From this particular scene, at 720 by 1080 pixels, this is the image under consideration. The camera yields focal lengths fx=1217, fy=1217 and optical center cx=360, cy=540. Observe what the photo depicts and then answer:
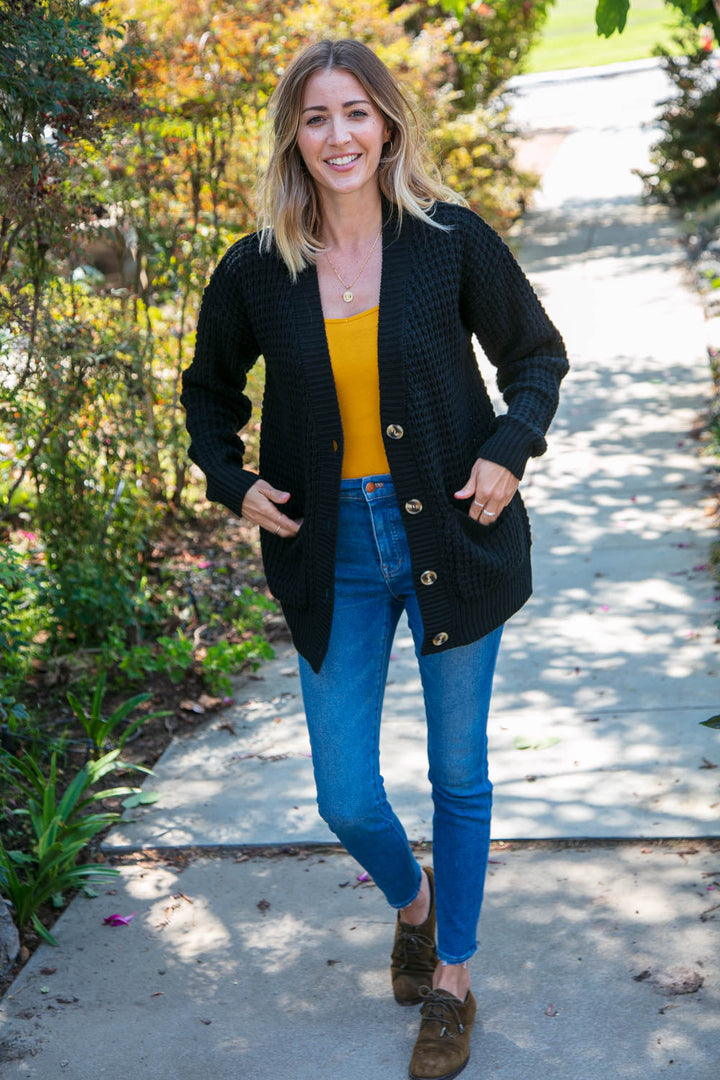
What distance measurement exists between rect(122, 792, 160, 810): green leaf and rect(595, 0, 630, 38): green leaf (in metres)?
2.78

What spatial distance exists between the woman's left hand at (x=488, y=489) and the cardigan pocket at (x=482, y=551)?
40mm

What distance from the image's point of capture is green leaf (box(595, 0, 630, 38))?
3701mm

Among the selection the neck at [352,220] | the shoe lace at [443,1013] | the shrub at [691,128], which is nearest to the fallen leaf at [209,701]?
the shoe lace at [443,1013]

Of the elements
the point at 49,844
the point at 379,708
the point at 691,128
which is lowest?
the point at 49,844

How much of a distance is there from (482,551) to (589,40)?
143ft

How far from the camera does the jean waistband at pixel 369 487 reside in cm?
256

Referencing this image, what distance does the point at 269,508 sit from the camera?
2684 mm

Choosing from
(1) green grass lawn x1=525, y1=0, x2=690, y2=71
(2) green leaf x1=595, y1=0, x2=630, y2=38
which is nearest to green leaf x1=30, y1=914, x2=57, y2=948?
(2) green leaf x1=595, y1=0, x2=630, y2=38

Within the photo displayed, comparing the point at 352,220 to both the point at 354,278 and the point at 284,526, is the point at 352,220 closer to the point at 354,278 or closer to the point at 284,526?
the point at 354,278

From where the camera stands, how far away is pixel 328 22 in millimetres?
8250

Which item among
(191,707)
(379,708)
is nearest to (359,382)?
(379,708)

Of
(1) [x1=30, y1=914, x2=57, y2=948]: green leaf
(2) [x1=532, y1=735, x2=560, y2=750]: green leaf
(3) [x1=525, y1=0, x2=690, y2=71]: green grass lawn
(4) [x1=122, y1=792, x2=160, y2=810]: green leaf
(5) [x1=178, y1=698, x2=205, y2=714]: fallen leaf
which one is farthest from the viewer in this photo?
(3) [x1=525, y1=0, x2=690, y2=71]: green grass lawn

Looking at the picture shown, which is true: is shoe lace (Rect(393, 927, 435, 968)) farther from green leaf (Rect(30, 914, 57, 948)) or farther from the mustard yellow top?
the mustard yellow top

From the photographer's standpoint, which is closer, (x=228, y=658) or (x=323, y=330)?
(x=323, y=330)
